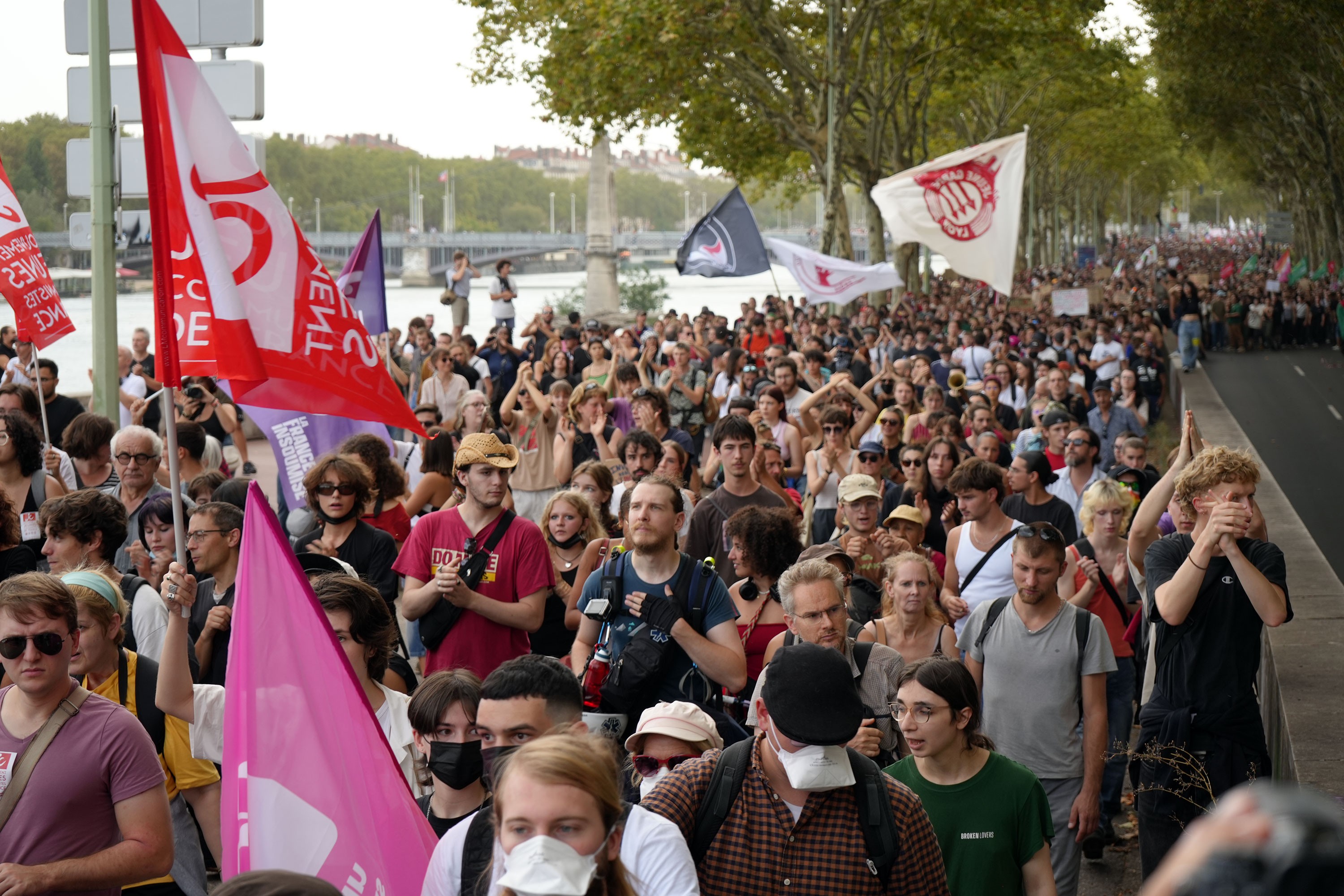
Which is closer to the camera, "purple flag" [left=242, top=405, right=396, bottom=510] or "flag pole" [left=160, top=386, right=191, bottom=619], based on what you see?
"flag pole" [left=160, top=386, right=191, bottom=619]

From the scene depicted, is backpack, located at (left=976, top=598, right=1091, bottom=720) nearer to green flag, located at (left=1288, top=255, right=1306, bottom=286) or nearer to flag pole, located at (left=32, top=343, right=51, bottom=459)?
flag pole, located at (left=32, top=343, right=51, bottom=459)

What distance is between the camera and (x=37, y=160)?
17.0m

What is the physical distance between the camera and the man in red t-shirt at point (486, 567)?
5609 millimetres

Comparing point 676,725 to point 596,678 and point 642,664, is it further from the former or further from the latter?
point 596,678

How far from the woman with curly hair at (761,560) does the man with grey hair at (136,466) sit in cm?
291

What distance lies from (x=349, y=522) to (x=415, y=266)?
7088 cm

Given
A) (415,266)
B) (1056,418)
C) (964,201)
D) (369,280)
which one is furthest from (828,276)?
(415,266)

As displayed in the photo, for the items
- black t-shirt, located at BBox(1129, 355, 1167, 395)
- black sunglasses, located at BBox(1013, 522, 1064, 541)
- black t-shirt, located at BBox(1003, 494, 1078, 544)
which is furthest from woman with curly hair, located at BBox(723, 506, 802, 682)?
black t-shirt, located at BBox(1129, 355, 1167, 395)

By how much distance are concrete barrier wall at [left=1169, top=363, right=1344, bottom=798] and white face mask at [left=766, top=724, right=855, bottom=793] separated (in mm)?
2480

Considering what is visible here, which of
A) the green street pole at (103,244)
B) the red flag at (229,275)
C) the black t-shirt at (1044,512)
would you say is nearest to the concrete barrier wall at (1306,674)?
the black t-shirt at (1044,512)

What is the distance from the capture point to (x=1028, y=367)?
49.9 ft

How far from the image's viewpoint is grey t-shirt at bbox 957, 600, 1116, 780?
5.03 meters

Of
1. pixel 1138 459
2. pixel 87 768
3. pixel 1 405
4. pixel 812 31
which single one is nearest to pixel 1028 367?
pixel 1138 459

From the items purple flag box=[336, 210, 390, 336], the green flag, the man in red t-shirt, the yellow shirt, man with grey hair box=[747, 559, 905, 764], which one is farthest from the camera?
the green flag
